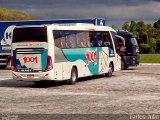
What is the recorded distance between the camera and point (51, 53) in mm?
20203

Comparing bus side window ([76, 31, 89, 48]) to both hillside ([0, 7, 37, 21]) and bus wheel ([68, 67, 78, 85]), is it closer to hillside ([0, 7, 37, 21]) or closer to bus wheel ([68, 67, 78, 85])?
bus wheel ([68, 67, 78, 85])

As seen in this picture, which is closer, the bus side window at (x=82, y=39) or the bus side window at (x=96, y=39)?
the bus side window at (x=82, y=39)

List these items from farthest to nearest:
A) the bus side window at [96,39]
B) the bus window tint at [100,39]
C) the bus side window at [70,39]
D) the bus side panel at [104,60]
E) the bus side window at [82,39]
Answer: the bus side panel at [104,60], the bus window tint at [100,39], the bus side window at [96,39], the bus side window at [82,39], the bus side window at [70,39]

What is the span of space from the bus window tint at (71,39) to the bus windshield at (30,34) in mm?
637

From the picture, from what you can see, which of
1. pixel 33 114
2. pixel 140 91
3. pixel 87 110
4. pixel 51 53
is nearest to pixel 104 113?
pixel 87 110

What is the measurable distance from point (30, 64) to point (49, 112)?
7630 millimetres

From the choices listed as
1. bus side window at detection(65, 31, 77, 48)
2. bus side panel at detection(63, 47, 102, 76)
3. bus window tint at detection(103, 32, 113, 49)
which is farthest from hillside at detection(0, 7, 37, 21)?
bus side window at detection(65, 31, 77, 48)

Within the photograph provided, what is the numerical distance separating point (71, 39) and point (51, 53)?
2.44m

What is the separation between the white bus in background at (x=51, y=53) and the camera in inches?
797

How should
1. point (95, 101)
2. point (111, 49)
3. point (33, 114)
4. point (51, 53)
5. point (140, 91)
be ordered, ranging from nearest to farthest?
point (33, 114), point (95, 101), point (140, 91), point (51, 53), point (111, 49)

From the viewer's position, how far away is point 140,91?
1839cm

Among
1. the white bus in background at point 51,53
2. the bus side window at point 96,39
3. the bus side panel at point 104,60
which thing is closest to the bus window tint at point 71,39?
the white bus in background at point 51,53

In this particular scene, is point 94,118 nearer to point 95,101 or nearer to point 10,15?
point 95,101

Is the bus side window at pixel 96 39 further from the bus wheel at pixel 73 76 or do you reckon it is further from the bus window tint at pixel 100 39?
the bus wheel at pixel 73 76
